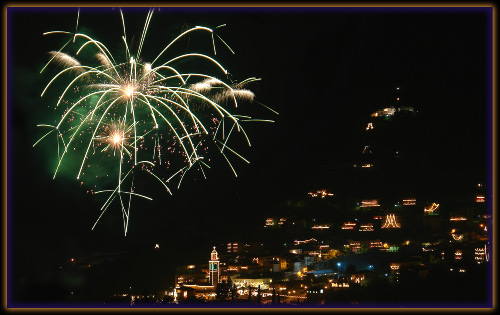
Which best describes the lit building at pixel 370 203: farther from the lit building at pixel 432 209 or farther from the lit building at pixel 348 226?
the lit building at pixel 432 209

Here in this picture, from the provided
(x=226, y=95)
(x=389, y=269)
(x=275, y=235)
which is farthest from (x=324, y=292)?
(x=275, y=235)

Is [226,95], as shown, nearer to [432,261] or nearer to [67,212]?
[67,212]

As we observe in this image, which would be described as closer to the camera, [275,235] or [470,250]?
[470,250]

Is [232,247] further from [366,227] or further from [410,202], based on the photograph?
[410,202]

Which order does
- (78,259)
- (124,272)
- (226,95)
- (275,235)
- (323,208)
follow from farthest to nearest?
(323,208)
(275,235)
(124,272)
(78,259)
(226,95)

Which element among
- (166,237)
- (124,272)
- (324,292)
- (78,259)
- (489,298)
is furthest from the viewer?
(166,237)

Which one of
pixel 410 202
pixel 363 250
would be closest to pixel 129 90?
pixel 363 250

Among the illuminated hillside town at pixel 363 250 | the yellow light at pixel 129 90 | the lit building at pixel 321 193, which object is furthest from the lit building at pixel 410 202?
the yellow light at pixel 129 90

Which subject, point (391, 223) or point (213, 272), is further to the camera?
point (391, 223)
